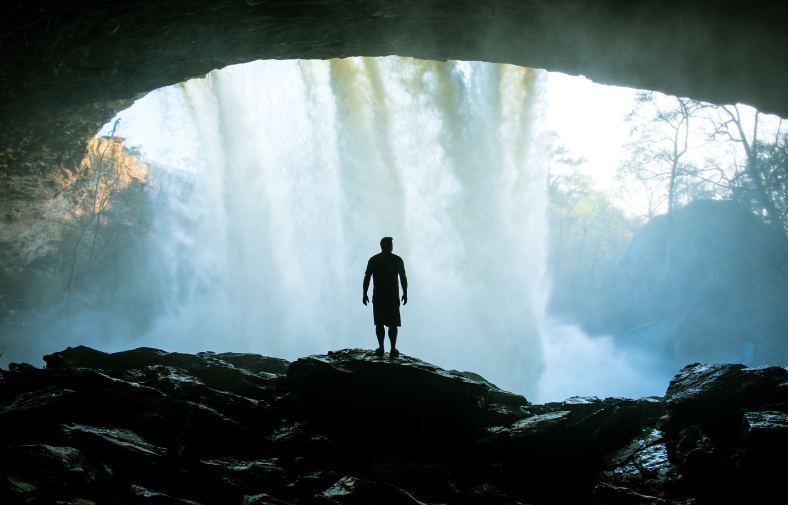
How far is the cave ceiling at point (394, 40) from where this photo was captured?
7.05m

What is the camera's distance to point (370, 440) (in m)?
4.62

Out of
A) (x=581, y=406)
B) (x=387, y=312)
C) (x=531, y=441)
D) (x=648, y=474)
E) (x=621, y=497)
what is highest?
(x=387, y=312)

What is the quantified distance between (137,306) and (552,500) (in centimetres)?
2823

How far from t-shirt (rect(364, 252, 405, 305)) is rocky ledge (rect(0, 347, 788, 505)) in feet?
3.27

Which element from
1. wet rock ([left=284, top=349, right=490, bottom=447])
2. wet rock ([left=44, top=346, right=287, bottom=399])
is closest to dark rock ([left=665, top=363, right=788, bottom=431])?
wet rock ([left=284, top=349, right=490, bottom=447])

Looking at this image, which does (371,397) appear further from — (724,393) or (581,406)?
(724,393)

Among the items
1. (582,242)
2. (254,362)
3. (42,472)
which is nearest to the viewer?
(42,472)

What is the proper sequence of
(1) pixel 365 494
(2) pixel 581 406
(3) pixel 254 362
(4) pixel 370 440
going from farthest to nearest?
1. (3) pixel 254 362
2. (2) pixel 581 406
3. (4) pixel 370 440
4. (1) pixel 365 494

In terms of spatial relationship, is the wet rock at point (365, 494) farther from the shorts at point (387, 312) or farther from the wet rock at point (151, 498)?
the shorts at point (387, 312)

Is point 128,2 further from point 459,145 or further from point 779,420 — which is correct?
point 459,145

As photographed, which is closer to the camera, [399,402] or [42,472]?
[42,472]

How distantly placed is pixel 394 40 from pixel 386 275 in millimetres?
6815

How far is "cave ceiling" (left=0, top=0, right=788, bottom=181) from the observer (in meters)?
7.05

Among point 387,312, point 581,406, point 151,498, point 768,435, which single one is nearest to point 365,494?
point 151,498
